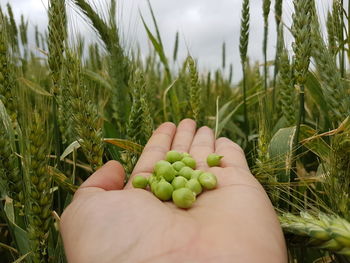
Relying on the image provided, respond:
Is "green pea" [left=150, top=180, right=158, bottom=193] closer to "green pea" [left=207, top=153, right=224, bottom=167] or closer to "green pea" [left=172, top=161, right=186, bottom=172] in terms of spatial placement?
"green pea" [left=172, top=161, right=186, bottom=172]

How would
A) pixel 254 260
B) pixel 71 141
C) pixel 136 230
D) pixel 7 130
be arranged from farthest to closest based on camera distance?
pixel 71 141
pixel 7 130
pixel 136 230
pixel 254 260

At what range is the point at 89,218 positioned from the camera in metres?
1.07

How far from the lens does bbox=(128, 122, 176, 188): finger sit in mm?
1539

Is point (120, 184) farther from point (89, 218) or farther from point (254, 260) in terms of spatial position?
point (254, 260)

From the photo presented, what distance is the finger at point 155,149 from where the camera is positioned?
1539 millimetres

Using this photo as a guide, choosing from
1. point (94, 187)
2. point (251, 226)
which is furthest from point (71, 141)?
point (251, 226)

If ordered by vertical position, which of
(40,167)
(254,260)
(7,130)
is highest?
(7,130)

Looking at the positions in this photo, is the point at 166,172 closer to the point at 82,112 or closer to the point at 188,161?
the point at 188,161

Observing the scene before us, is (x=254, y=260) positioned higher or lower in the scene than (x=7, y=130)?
lower

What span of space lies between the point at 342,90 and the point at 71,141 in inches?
42.5

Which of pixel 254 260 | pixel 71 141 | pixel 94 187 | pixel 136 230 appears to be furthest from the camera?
pixel 71 141

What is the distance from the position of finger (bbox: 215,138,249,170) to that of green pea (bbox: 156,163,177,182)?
10.3 inches

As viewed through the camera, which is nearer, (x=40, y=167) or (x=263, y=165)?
(x=40, y=167)

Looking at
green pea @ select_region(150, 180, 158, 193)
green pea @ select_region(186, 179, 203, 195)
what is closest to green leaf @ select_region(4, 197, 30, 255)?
green pea @ select_region(150, 180, 158, 193)
